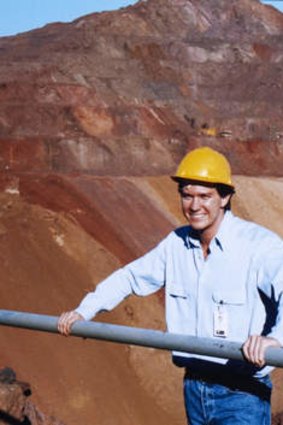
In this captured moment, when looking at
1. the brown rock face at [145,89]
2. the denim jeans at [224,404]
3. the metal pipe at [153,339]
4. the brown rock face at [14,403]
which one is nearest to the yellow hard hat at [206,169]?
the metal pipe at [153,339]

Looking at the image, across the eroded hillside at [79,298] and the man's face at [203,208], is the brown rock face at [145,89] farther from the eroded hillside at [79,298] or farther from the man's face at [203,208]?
the man's face at [203,208]

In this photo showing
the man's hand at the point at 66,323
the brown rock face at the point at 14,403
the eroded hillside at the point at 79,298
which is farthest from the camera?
the eroded hillside at the point at 79,298

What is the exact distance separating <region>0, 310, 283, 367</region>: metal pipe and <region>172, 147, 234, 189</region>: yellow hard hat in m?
0.80

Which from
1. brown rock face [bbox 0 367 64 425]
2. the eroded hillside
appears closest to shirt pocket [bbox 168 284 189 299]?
brown rock face [bbox 0 367 64 425]

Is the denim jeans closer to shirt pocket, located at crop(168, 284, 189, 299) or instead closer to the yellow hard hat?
shirt pocket, located at crop(168, 284, 189, 299)

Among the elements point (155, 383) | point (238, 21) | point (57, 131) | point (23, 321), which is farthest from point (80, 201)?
point (238, 21)

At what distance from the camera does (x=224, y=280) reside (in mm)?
4281

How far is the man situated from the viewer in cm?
421

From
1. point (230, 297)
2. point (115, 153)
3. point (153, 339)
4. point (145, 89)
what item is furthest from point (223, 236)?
point (145, 89)

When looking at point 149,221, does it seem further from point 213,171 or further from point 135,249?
point 213,171

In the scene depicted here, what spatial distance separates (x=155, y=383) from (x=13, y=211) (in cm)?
524

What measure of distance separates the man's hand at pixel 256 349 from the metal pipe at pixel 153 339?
2cm

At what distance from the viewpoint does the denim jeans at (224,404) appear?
425cm

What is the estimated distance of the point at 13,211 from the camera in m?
19.0
